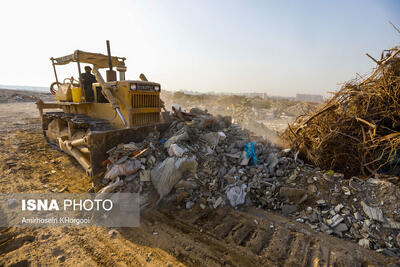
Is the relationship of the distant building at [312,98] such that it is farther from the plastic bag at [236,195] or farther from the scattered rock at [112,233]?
the scattered rock at [112,233]

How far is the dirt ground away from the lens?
2434 millimetres

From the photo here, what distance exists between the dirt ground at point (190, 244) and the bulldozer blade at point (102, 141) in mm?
1242

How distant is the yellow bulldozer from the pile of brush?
3.90 metres

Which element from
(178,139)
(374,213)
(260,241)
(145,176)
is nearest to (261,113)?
(178,139)

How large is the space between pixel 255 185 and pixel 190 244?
1.79 metres

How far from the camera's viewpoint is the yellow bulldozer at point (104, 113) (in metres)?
4.02

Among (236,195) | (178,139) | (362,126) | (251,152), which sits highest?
(362,126)

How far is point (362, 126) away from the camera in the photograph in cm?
399

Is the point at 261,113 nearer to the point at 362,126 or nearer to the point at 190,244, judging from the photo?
the point at 362,126

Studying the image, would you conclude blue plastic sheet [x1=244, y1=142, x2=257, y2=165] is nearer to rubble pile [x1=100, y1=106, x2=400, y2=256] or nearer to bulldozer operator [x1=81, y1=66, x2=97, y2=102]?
rubble pile [x1=100, y1=106, x2=400, y2=256]

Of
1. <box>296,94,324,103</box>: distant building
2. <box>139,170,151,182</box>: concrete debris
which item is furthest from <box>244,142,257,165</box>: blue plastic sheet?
<box>296,94,324,103</box>: distant building

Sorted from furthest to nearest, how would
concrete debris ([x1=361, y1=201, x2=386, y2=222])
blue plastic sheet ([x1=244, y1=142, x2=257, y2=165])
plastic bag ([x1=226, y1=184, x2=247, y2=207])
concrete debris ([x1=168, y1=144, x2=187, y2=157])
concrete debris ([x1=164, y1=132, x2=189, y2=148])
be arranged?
blue plastic sheet ([x1=244, y1=142, x2=257, y2=165]), concrete debris ([x1=164, y1=132, x2=189, y2=148]), concrete debris ([x1=168, y1=144, x2=187, y2=157]), plastic bag ([x1=226, y1=184, x2=247, y2=207]), concrete debris ([x1=361, y1=201, x2=386, y2=222])

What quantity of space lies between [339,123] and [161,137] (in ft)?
13.6

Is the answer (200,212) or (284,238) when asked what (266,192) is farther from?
(200,212)
